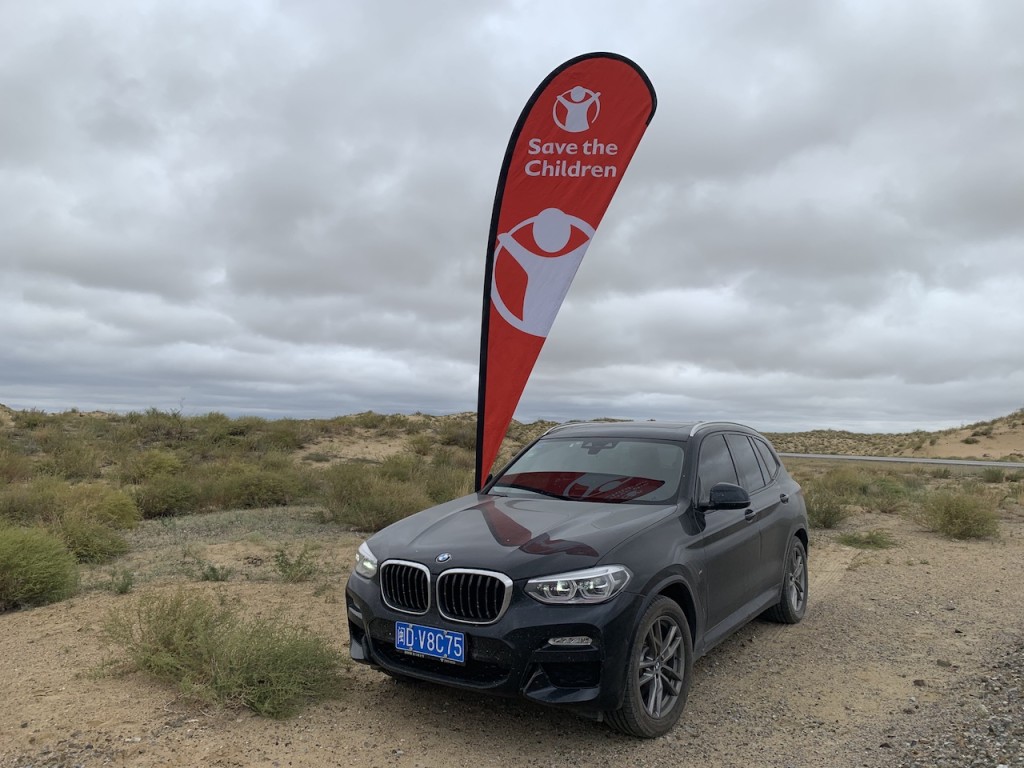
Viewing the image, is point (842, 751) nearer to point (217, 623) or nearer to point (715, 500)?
point (715, 500)

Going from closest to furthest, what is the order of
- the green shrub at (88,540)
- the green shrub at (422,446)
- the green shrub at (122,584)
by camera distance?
the green shrub at (122,584)
the green shrub at (88,540)
the green shrub at (422,446)

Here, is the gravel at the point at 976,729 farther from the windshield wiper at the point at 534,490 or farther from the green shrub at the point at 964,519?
the green shrub at the point at 964,519

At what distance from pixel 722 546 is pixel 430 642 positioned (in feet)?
6.86

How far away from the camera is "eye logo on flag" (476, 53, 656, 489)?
8.08 metres

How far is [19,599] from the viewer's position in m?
6.45

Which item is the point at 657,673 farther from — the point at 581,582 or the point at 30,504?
the point at 30,504

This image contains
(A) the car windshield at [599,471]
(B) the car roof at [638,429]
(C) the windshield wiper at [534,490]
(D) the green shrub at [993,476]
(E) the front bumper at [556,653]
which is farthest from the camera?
(D) the green shrub at [993,476]

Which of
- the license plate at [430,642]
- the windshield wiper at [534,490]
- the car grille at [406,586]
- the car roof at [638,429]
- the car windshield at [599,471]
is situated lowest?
the license plate at [430,642]

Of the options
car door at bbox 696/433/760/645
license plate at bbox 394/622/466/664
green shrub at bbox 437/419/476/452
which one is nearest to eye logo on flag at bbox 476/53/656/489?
car door at bbox 696/433/760/645

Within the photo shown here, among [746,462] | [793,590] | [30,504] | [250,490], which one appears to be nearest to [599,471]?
[746,462]

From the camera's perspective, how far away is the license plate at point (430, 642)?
3.86 metres

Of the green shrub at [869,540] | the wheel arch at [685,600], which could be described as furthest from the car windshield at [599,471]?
the green shrub at [869,540]

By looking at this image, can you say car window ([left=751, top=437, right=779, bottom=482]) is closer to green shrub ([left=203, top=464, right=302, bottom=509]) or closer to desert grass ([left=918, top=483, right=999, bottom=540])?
desert grass ([left=918, top=483, right=999, bottom=540])

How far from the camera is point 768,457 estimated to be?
6.75 metres
